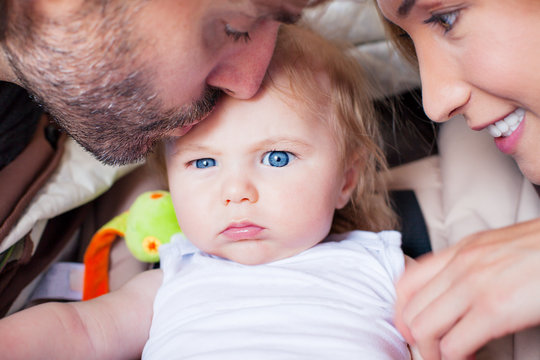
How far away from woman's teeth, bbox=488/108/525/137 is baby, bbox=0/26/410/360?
0.99 ft

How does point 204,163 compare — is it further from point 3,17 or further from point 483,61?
point 483,61

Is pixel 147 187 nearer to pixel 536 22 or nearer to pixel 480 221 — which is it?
pixel 480 221

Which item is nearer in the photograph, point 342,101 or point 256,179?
point 256,179

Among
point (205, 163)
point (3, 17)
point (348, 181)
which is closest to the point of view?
point (3, 17)

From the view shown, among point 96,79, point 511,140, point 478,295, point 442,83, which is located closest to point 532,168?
point 511,140

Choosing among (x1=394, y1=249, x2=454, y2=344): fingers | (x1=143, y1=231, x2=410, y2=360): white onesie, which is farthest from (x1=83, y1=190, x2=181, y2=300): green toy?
(x1=394, y1=249, x2=454, y2=344): fingers

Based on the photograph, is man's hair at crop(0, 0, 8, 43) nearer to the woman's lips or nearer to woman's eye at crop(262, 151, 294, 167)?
woman's eye at crop(262, 151, 294, 167)

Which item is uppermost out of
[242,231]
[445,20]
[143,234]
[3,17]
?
[3,17]

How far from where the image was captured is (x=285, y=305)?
1.09m

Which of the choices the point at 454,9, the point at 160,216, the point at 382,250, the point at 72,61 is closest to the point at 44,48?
the point at 72,61

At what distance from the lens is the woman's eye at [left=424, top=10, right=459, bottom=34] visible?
3.17 feet

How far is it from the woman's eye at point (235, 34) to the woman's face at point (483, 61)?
0.25 metres

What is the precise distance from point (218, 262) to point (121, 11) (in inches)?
21.7

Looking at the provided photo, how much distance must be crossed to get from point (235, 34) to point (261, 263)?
1.55 ft
